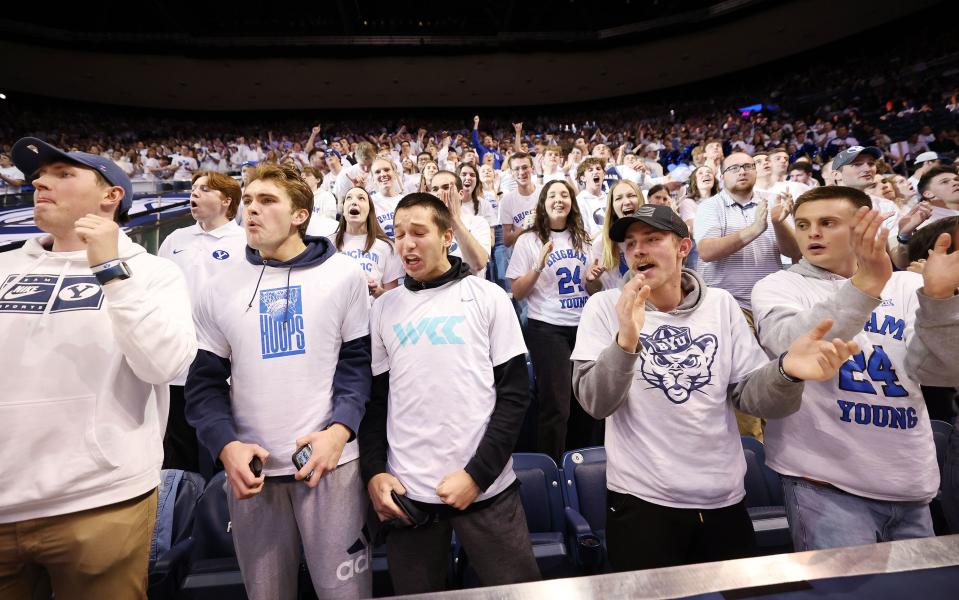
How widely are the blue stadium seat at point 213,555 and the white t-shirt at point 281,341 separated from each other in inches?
22.7

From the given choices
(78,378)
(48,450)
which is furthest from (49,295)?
(48,450)

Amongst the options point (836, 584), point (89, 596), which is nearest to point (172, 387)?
point (89, 596)

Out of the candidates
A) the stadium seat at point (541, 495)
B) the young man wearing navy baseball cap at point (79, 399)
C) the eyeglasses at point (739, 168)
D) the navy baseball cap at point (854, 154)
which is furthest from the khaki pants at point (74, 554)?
the navy baseball cap at point (854, 154)

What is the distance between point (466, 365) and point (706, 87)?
1849cm

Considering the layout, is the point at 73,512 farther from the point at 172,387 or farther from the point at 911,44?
the point at 911,44

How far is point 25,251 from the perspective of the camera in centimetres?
138

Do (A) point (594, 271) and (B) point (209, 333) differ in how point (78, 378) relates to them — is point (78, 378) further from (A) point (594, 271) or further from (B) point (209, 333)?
(A) point (594, 271)

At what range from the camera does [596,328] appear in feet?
5.36

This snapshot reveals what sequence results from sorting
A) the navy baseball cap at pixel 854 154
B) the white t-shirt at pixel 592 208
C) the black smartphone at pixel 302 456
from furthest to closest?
the white t-shirt at pixel 592 208
the navy baseball cap at pixel 854 154
the black smartphone at pixel 302 456

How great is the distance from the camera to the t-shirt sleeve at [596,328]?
1598 millimetres

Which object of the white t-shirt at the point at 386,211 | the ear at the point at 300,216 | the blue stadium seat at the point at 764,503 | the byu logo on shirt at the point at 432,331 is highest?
the white t-shirt at the point at 386,211

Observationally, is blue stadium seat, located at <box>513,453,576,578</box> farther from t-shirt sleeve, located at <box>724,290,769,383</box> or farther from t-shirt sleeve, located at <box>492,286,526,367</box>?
t-shirt sleeve, located at <box>724,290,769,383</box>

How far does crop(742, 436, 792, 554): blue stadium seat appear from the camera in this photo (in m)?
2.03

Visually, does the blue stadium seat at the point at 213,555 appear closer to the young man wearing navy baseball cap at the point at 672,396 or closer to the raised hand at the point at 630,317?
the young man wearing navy baseball cap at the point at 672,396
